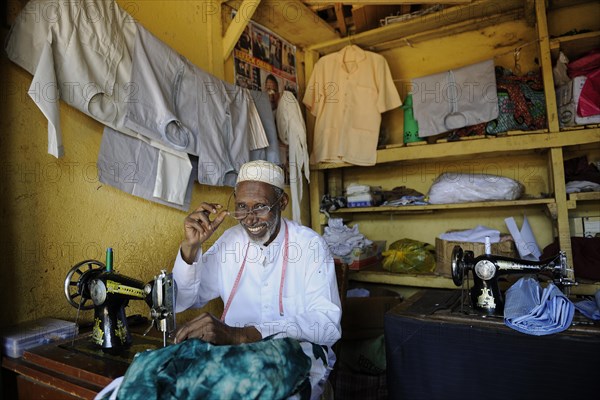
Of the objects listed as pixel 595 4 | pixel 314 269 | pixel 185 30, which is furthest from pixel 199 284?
pixel 595 4

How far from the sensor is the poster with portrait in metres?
3.31

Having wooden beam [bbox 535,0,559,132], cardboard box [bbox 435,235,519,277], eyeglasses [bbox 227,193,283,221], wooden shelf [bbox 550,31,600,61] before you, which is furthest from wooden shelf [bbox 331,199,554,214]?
eyeglasses [bbox 227,193,283,221]

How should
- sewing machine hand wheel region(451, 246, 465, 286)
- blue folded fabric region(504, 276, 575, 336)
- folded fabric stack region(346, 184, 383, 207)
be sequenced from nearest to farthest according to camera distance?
1. blue folded fabric region(504, 276, 575, 336)
2. sewing machine hand wheel region(451, 246, 465, 286)
3. folded fabric stack region(346, 184, 383, 207)

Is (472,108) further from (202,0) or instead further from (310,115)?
(202,0)

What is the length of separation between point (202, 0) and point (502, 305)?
2.99 metres

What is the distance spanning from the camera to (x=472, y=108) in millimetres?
3141

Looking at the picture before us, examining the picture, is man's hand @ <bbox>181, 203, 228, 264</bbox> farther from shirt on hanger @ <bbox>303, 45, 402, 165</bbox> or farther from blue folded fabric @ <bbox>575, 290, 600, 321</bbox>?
shirt on hanger @ <bbox>303, 45, 402, 165</bbox>

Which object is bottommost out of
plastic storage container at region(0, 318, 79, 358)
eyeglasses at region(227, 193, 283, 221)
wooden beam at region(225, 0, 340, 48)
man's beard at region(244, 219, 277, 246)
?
plastic storage container at region(0, 318, 79, 358)

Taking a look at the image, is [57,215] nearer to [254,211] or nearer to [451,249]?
[254,211]

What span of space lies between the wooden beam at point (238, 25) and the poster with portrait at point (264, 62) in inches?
5.6

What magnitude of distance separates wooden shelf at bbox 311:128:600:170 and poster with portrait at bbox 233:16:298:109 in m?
1.00

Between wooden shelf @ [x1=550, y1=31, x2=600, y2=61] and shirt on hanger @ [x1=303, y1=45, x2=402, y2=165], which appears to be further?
shirt on hanger @ [x1=303, y1=45, x2=402, y2=165]

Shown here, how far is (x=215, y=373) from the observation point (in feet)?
3.05

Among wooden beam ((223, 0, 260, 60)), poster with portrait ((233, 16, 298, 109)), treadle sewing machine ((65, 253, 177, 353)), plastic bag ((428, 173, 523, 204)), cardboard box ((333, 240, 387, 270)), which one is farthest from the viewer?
cardboard box ((333, 240, 387, 270))
